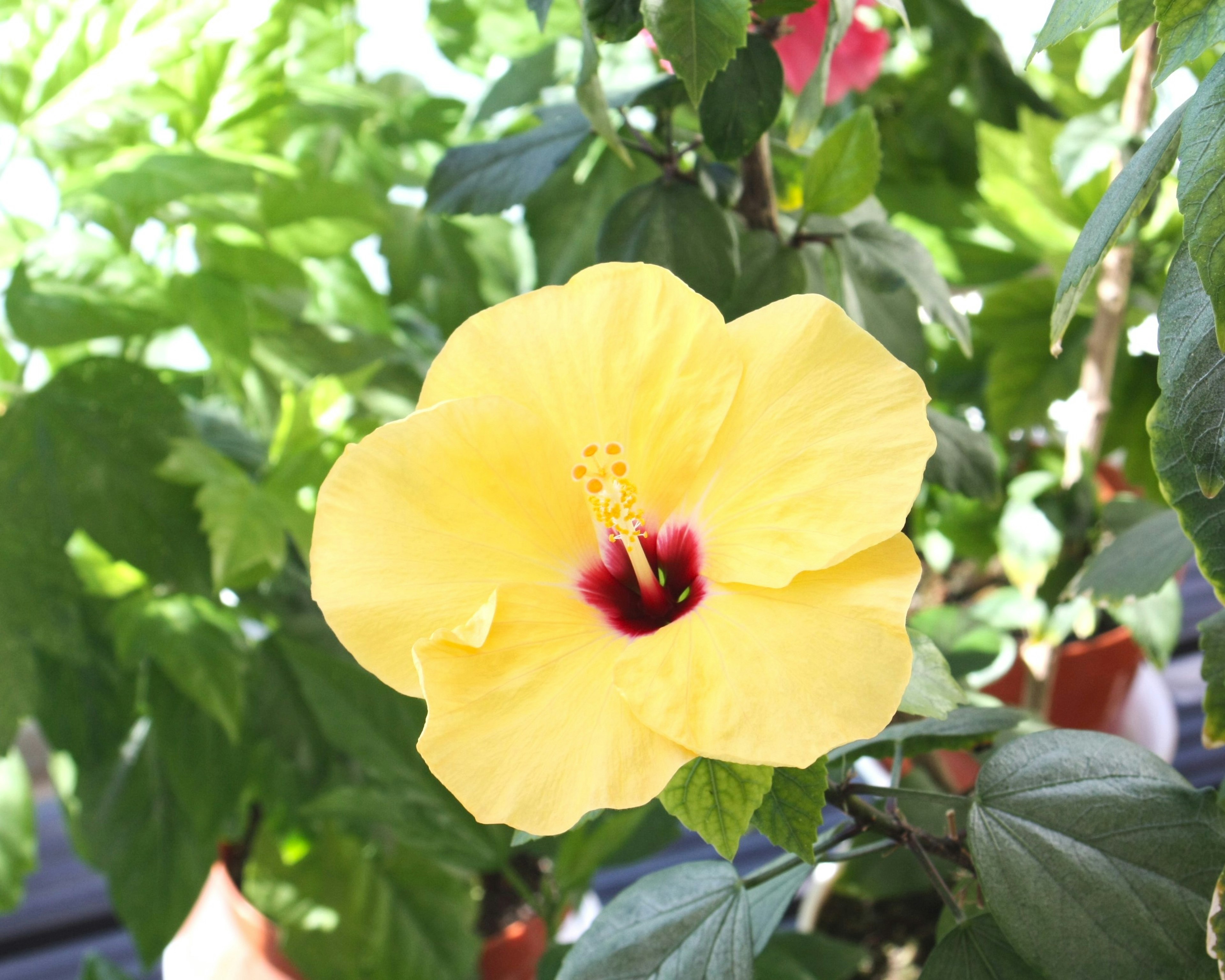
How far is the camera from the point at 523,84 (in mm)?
599

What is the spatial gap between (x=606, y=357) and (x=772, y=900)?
0.21 meters

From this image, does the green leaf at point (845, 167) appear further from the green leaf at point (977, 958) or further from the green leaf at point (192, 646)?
the green leaf at point (192, 646)

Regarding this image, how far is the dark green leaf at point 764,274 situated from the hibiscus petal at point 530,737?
0.19m

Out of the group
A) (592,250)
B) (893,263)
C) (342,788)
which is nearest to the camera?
(893,263)

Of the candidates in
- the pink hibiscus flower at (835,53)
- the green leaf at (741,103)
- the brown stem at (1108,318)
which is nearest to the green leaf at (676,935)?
the green leaf at (741,103)

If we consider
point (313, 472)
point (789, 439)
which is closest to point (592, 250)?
point (313, 472)

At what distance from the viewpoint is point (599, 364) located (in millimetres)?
287

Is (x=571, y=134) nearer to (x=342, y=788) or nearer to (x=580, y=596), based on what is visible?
(x=580, y=596)

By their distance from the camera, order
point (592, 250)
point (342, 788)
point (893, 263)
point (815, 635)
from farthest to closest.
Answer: point (342, 788) → point (592, 250) → point (893, 263) → point (815, 635)

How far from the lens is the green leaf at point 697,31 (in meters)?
0.32

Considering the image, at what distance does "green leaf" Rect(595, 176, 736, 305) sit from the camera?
0.41 m

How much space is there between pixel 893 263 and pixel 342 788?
1.44 ft

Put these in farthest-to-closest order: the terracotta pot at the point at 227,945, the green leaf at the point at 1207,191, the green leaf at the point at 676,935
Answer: the terracotta pot at the point at 227,945 < the green leaf at the point at 676,935 < the green leaf at the point at 1207,191

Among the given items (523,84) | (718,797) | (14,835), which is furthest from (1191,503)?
(14,835)
